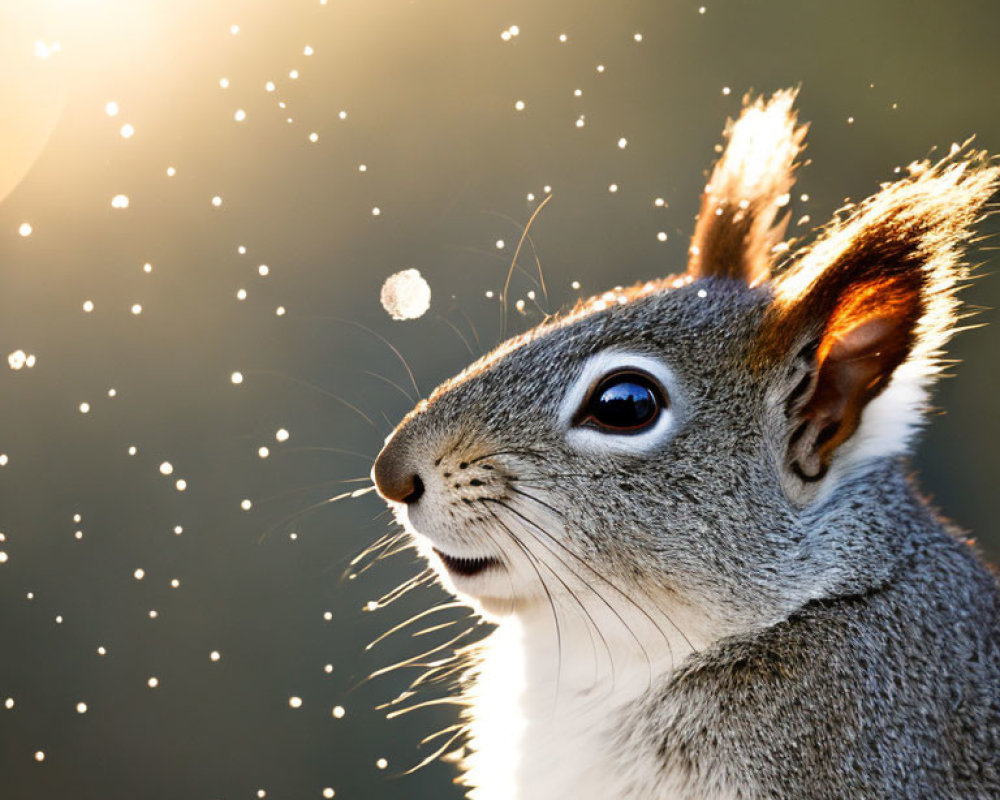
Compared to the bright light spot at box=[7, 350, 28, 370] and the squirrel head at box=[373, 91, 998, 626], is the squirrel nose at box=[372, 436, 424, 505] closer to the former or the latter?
the squirrel head at box=[373, 91, 998, 626]

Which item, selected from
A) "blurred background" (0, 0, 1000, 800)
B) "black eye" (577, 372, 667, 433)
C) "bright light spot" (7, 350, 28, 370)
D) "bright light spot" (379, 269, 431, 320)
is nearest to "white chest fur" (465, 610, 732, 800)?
"black eye" (577, 372, 667, 433)

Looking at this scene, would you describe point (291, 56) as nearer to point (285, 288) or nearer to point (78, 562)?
point (285, 288)

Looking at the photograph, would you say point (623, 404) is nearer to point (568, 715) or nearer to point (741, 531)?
point (741, 531)

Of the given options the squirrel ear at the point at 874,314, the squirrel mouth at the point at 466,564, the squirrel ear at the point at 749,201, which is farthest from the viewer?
the squirrel ear at the point at 749,201

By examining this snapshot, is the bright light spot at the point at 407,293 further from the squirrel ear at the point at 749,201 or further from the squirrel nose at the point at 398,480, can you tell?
the squirrel nose at the point at 398,480

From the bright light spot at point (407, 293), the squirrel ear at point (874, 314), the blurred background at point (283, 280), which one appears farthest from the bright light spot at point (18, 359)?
the squirrel ear at point (874, 314)

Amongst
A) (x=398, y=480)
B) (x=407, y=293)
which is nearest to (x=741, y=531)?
(x=398, y=480)

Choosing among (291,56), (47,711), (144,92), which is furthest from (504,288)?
(47,711)
